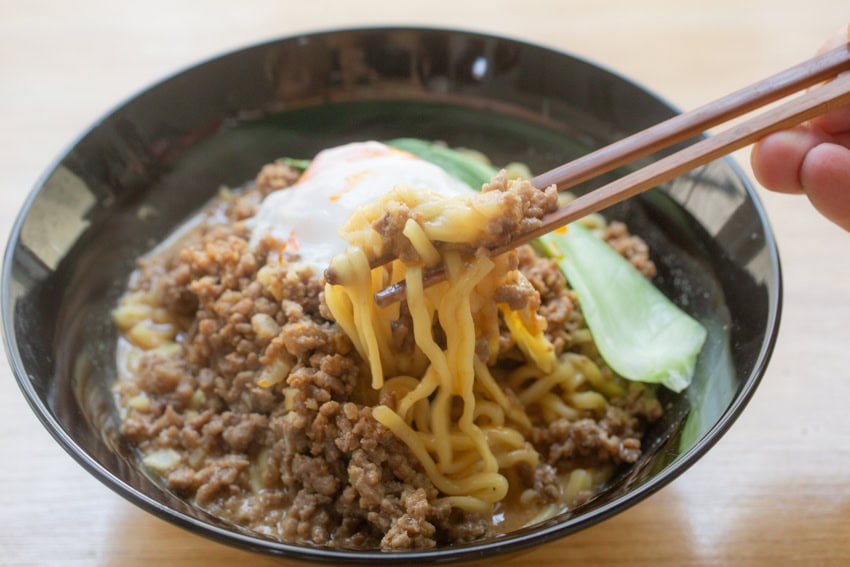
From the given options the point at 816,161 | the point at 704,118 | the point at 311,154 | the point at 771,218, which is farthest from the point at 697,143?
the point at 311,154

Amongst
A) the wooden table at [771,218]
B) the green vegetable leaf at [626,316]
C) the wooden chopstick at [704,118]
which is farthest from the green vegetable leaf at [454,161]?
the wooden table at [771,218]

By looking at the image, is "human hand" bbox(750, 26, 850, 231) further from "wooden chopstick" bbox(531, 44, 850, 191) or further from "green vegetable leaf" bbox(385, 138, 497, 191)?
"green vegetable leaf" bbox(385, 138, 497, 191)

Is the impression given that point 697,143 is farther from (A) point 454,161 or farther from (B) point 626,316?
(A) point 454,161

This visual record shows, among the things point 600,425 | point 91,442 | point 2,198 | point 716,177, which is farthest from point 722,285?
point 2,198

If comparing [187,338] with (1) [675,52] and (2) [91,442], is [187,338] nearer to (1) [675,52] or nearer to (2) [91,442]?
(2) [91,442]

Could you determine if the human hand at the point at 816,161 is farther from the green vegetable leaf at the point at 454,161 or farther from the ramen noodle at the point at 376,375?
the green vegetable leaf at the point at 454,161
